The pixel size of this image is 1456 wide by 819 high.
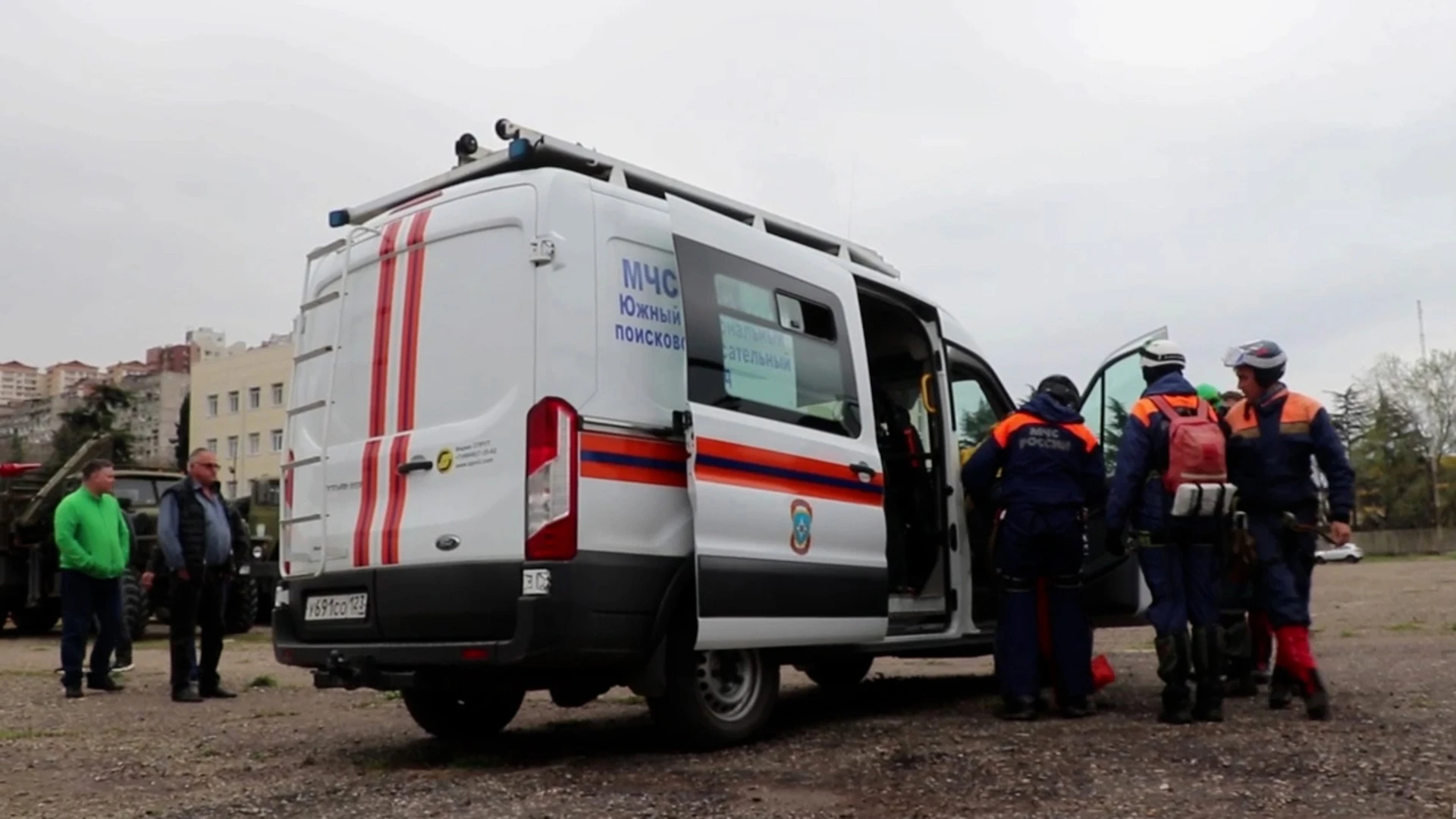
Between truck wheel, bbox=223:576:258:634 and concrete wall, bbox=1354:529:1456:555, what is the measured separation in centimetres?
5549

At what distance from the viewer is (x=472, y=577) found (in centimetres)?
534

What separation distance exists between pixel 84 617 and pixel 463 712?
4353 mm

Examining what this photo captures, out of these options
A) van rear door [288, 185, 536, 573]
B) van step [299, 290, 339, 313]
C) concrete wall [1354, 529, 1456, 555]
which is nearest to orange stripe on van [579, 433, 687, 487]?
van rear door [288, 185, 536, 573]

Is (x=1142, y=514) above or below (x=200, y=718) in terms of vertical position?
above

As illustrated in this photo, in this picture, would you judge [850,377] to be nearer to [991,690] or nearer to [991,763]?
[991,763]

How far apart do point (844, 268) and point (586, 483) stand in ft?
7.24

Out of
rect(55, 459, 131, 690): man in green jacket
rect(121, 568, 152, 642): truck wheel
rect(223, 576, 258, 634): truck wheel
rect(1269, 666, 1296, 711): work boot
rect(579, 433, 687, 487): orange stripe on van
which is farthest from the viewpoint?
rect(223, 576, 258, 634): truck wheel

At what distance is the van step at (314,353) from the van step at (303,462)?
18.3 inches

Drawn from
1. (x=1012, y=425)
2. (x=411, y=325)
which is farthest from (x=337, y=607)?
(x=1012, y=425)

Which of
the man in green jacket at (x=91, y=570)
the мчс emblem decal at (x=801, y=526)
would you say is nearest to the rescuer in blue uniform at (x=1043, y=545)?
the мчс emblem decal at (x=801, y=526)

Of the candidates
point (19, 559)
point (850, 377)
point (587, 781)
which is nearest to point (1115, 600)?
point (850, 377)

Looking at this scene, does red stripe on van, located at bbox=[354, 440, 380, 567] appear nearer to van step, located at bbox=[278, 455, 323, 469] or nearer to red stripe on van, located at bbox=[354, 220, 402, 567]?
red stripe on van, located at bbox=[354, 220, 402, 567]

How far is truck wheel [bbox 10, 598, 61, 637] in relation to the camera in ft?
55.5

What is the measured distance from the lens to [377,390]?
5.92m
